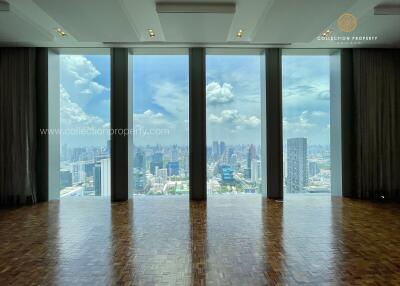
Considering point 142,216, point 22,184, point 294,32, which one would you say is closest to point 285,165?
point 294,32

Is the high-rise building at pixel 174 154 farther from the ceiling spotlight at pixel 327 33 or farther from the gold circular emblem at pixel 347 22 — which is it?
the gold circular emblem at pixel 347 22

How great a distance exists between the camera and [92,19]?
468 centimetres

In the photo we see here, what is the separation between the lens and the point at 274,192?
6.58 metres

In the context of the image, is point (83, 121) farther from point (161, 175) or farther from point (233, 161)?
point (233, 161)

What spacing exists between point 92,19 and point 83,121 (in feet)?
9.10

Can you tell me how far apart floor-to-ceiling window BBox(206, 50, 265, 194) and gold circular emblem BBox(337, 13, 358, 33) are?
1940 mm

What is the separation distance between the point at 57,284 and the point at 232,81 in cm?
549

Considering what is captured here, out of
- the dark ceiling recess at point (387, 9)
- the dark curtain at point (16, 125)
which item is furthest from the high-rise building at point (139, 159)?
the dark ceiling recess at point (387, 9)

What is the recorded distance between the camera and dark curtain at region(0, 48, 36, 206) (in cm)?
620

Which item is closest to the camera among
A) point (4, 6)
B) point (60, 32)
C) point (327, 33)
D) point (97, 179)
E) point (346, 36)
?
point (4, 6)

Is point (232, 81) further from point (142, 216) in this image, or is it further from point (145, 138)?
point (142, 216)

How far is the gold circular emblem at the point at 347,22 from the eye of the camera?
484cm

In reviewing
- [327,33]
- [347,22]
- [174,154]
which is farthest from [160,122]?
[347,22]

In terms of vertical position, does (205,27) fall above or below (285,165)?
above
